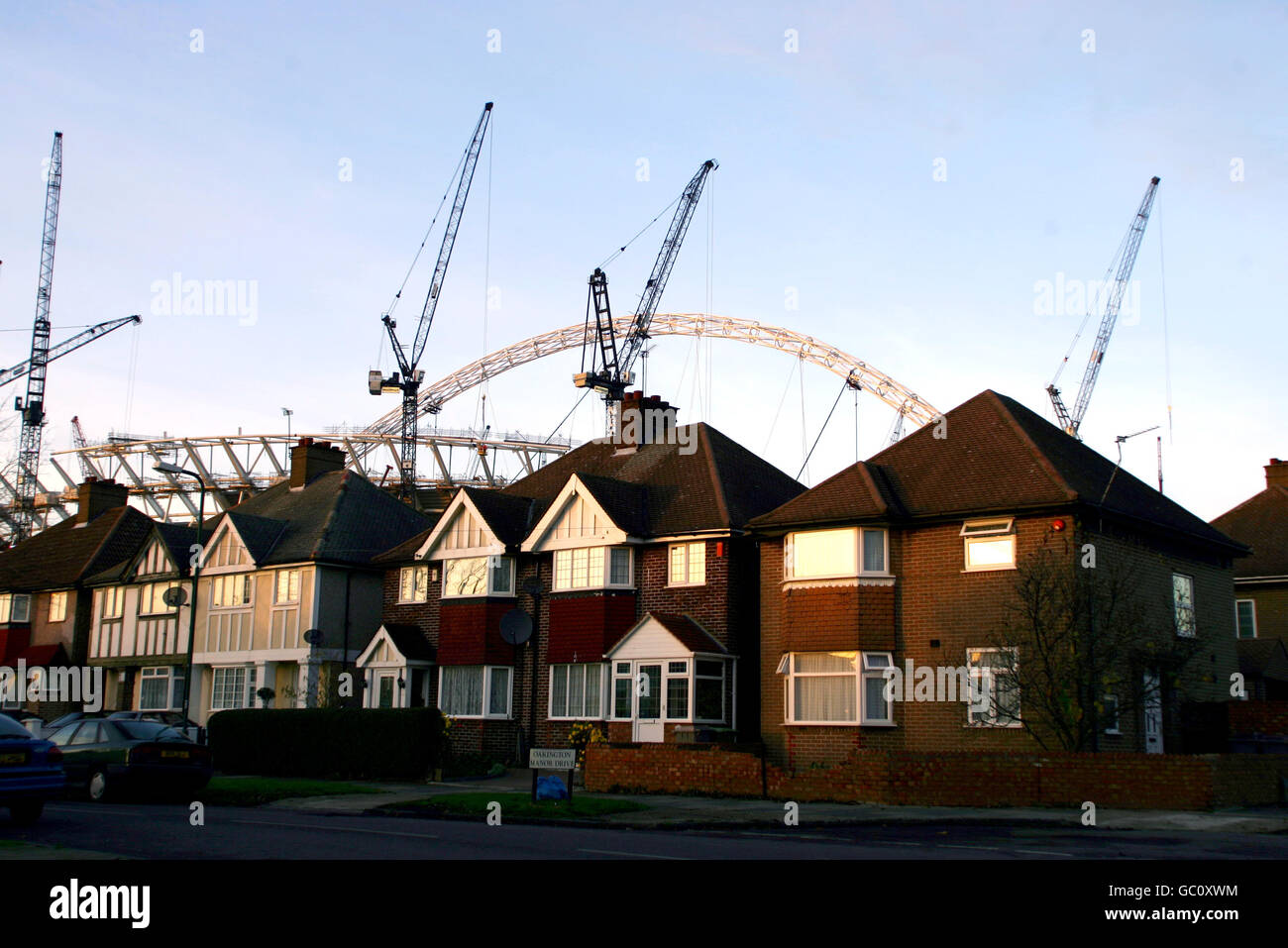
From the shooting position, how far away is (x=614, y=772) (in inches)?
1117

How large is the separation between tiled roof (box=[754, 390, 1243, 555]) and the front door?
533cm

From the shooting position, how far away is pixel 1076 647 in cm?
2553

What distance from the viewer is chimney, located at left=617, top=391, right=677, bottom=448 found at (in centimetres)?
4178

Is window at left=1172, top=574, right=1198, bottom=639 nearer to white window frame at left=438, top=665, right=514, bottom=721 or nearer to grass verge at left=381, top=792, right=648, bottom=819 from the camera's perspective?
grass verge at left=381, top=792, right=648, bottom=819

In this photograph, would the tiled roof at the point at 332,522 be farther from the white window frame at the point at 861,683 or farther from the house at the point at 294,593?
the white window frame at the point at 861,683

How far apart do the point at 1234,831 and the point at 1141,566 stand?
12.7 metres

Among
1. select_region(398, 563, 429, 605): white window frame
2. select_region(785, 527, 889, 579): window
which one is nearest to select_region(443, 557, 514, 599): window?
select_region(398, 563, 429, 605): white window frame

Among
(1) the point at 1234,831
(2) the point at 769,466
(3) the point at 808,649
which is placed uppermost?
(2) the point at 769,466

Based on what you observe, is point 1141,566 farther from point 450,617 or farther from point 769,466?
point 450,617

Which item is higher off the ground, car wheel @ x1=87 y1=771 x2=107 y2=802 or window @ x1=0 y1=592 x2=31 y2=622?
window @ x1=0 y1=592 x2=31 y2=622

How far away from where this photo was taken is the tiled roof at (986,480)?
2931cm

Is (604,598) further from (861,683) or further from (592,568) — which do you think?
(861,683)

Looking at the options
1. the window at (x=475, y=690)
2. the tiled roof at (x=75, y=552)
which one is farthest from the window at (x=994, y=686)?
the tiled roof at (x=75, y=552)
